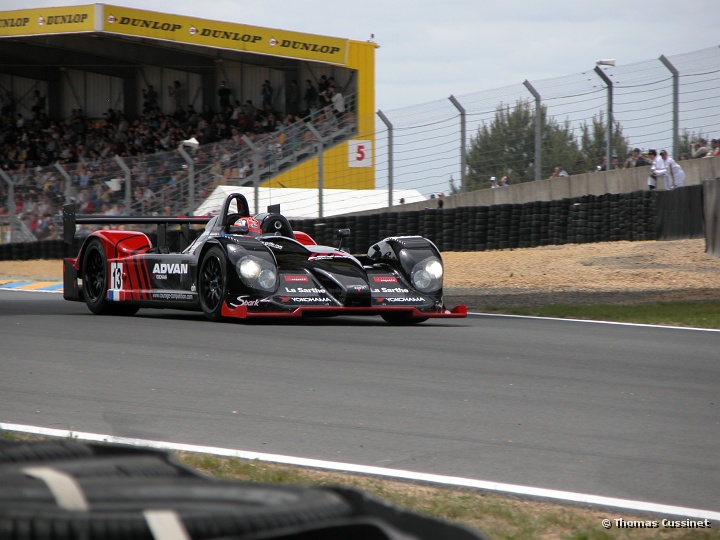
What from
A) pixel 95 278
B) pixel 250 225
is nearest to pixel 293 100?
pixel 95 278

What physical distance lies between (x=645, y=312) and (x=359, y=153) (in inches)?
Result: 369

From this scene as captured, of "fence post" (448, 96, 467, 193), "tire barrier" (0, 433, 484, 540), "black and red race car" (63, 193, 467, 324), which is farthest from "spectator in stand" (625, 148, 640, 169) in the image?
"tire barrier" (0, 433, 484, 540)

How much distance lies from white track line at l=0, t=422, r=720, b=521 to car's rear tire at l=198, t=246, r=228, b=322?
14.5 feet

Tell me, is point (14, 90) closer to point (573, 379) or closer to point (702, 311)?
point (702, 311)

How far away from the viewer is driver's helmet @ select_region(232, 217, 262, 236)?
10399 millimetres

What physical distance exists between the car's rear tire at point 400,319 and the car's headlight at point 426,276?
414 millimetres

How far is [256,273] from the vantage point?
9023 mm

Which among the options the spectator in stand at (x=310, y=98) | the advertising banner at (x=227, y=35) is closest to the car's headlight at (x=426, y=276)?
the spectator in stand at (x=310, y=98)

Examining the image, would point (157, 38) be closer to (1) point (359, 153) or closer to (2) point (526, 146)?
(1) point (359, 153)

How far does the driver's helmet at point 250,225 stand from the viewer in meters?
10.4

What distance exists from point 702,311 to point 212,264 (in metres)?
5.14

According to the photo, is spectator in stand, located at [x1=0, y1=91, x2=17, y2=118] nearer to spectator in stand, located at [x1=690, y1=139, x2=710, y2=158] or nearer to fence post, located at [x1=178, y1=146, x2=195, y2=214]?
fence post, located at [x1=178, y1=146, x2=195, y2=214]

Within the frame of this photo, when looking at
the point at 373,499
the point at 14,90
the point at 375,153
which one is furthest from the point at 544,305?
the point at 14,90

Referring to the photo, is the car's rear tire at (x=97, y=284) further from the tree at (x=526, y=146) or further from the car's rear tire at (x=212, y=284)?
the tree at (x=526, y=146)
